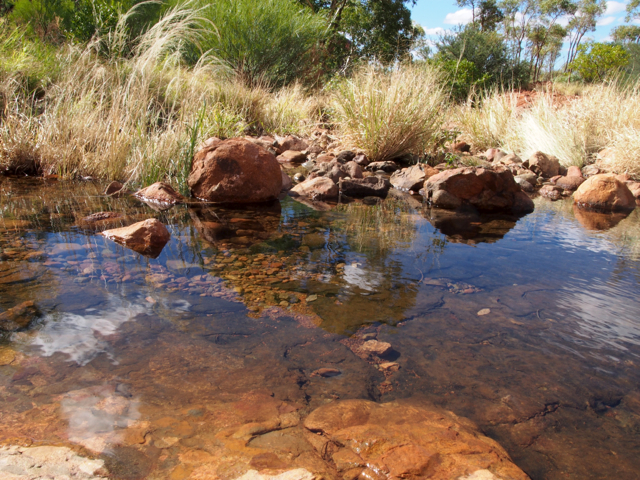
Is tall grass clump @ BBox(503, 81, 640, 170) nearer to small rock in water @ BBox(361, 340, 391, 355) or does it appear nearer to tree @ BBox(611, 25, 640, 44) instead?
small rock in water @ BBox(361, 340, 391, 355)

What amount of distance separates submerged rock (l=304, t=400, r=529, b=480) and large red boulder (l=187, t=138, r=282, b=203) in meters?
3.34

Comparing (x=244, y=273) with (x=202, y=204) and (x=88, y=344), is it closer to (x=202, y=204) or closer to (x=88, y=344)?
(x=88, y=344)

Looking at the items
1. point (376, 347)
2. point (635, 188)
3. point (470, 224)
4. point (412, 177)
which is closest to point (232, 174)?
point (470, 224)

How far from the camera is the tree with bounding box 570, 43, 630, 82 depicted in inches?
648

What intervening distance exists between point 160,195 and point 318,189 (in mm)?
1655

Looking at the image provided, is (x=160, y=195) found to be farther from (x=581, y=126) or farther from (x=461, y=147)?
(x=581, y=126)

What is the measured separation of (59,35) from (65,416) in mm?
9471

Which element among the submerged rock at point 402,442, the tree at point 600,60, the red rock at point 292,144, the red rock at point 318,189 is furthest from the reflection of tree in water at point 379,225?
the tree at point 600,60

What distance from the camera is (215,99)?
8.27 meters

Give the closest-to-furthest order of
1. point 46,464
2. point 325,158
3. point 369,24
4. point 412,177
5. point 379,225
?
point 46,464 → point 379,225 → point 412,177 → point 325,158 → point 369,24

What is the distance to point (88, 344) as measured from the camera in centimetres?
171

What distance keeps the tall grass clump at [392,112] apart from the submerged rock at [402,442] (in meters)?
5.66

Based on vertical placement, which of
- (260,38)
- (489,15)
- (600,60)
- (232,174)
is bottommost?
(232,174)

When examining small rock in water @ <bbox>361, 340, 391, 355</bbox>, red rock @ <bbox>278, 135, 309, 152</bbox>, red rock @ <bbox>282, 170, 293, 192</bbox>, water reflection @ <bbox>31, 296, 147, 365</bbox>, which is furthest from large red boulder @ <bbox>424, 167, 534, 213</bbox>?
red rock @ <bbox>278, 135, 309, 152</bbox>
